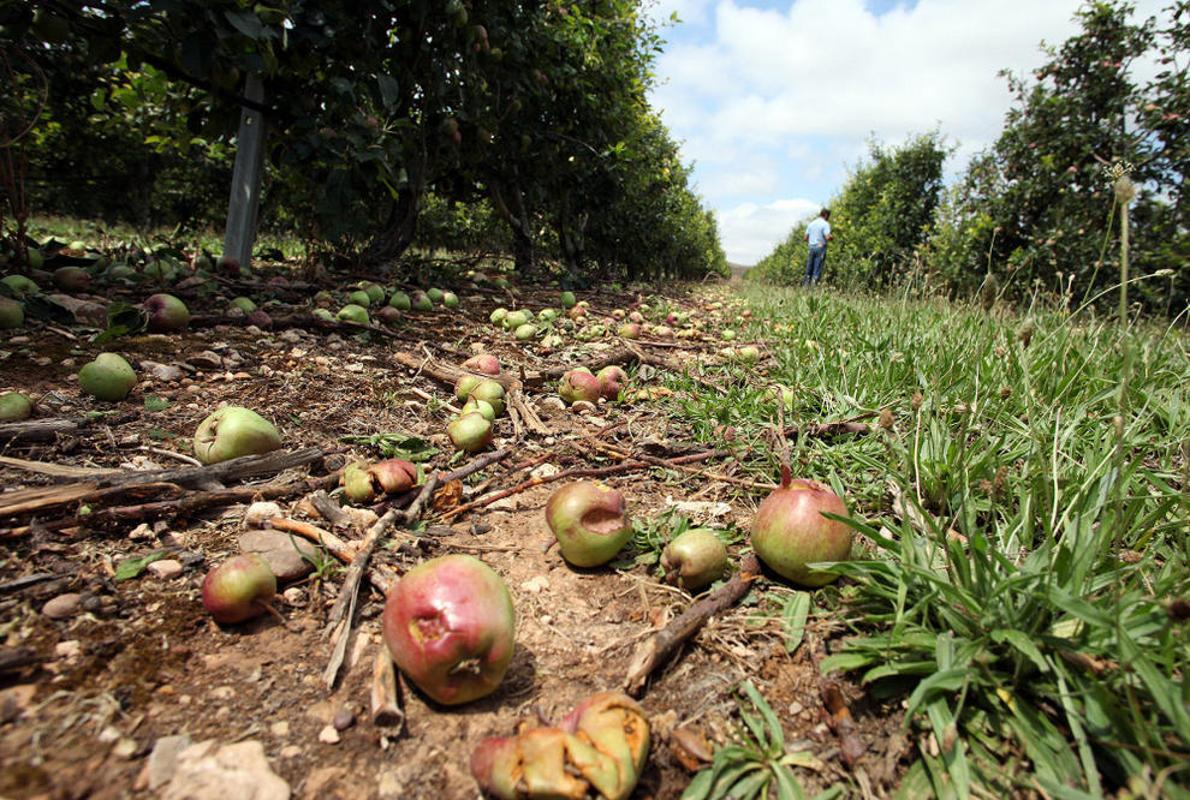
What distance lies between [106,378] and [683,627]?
2.55m

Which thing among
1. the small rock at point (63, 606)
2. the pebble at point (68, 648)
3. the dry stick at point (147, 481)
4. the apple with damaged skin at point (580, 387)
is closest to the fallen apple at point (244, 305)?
the dry stick at point (147, 481)

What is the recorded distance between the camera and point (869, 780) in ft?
3.47

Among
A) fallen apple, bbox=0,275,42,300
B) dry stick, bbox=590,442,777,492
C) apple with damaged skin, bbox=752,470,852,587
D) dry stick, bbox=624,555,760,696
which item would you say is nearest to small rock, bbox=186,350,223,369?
fallen apple, bbox=0,275,42,300

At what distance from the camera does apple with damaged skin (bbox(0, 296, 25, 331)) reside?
282cm

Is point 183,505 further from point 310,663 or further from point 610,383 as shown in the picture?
point 610,383

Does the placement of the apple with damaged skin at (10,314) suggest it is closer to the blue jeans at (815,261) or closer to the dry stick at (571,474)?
the dry stick at (571,474)

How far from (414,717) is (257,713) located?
0.31m

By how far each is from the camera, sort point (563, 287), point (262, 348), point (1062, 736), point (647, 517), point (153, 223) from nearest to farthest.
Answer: point (1062, 736) < point (647, 517) < point (262, 348) < point (563, 287) < point (153, 223)

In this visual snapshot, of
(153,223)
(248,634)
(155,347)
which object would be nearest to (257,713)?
(248,634)

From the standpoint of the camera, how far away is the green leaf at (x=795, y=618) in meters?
1.36

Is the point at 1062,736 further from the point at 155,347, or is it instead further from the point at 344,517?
the point at 155,347

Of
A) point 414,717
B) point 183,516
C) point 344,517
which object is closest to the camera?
point 414,717

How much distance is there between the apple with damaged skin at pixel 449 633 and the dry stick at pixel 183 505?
935mm

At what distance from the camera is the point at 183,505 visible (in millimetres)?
1656
